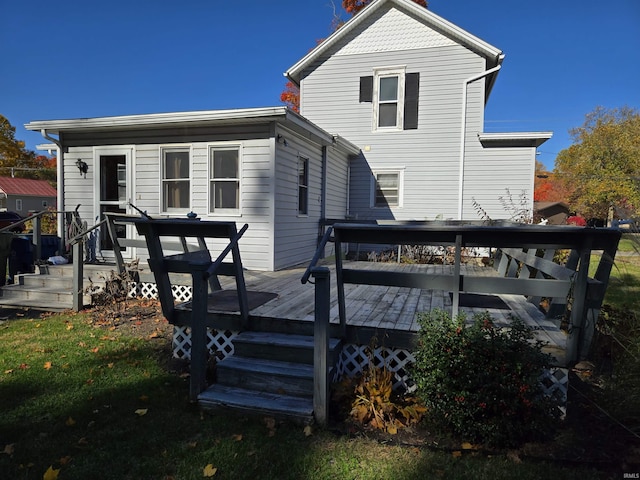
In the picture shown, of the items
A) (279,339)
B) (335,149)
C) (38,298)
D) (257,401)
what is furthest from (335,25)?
(257,401)

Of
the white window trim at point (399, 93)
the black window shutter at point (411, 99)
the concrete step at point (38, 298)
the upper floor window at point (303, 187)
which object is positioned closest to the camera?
the concrete step at point (38, 298)

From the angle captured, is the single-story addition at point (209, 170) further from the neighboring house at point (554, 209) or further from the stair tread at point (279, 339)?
the neighboring house at point (554, 209)

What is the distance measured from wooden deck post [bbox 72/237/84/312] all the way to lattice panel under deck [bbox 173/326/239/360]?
2533 millimetres

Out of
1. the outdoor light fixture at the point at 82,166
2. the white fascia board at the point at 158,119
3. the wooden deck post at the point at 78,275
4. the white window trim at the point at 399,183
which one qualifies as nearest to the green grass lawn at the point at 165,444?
the wooden deck post at the point at 78,275

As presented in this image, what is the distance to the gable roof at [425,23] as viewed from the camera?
10320 millimetres

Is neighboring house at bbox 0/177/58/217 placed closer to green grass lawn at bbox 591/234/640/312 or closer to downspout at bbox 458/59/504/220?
downspout at bbox 458/59/504/220

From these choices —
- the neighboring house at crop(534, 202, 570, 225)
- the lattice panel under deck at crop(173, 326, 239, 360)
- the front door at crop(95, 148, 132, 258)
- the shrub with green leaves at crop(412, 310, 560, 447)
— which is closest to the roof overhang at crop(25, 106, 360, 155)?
→ the front door at crop(95, 148, 132, 258)

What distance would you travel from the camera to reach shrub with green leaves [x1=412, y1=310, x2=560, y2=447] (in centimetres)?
241

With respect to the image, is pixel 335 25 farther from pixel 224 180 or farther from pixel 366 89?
pixel 224 180

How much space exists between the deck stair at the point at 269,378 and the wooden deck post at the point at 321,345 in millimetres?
89

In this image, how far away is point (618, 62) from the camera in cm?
2188

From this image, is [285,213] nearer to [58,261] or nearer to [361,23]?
[58,261]

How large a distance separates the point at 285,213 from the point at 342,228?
4.65m

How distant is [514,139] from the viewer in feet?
33.0
